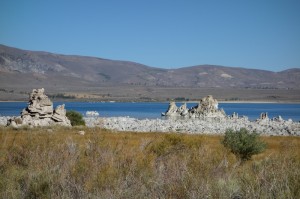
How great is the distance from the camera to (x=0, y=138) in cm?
1636

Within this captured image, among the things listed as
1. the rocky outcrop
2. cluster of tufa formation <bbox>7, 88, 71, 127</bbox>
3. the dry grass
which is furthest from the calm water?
the dry grass

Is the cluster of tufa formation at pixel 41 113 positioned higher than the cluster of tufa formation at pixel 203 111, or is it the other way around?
the cluster of tufa formation at pixel 41 113

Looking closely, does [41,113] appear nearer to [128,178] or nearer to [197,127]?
[197,127]

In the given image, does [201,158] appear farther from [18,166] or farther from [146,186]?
[18,166]

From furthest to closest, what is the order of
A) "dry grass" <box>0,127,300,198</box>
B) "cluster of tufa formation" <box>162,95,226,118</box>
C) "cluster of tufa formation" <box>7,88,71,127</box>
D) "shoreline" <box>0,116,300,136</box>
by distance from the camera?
"cluster of tufa formation" <box>162,95,226,118</box>, "shoreline" <box>0,116,300,136</box>, "cluster of tufa formation" <box>7,88,71,127</box>, "dry grass" <box>0,127,300,198</box>

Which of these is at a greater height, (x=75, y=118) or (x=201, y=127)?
(x=75, y=118)

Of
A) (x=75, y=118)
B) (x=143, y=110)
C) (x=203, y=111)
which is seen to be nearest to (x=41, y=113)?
(x=75, y=118)

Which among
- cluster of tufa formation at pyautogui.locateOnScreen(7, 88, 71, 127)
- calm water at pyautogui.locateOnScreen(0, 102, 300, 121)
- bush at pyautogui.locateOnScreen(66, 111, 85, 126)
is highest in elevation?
cluster of tufa formation at pyautogui.locateOnScreen(7, 88, 71, 127)

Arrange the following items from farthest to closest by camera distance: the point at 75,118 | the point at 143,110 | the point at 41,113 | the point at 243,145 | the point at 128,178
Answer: the point at 143,110, the point at 75,118, the point at 41,113, the point at 243,145, the point at 128,178

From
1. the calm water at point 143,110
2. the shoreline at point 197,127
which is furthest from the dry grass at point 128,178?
the calm water at point 143,110

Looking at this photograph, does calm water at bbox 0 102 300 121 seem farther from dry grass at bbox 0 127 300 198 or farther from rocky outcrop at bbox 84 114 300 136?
dry grass at bbox 0 127 300 198

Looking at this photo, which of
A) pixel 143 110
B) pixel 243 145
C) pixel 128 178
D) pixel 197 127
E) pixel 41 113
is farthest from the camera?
pixel 143 110

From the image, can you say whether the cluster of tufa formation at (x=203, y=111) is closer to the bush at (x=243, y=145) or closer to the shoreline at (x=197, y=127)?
the shoreline at (x=197, y=127)

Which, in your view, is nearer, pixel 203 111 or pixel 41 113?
pixel 41 113
